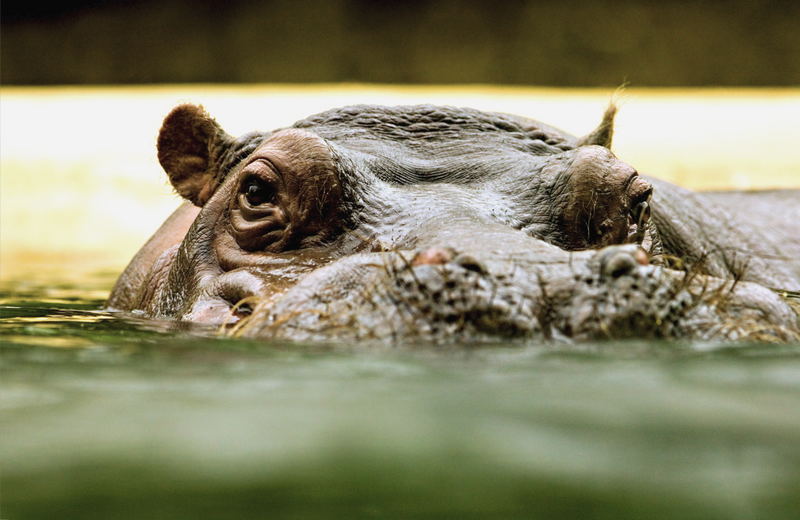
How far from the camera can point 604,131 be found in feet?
17.4

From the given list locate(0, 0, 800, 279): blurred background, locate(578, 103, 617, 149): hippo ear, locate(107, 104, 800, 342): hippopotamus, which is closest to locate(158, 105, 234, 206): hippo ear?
locate(107, 104, 800, 342): hippopotamus

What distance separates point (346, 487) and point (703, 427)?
75 centimetres

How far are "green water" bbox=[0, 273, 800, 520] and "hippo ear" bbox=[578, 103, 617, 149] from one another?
98.5 inches

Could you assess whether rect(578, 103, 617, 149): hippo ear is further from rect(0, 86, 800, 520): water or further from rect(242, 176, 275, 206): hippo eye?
rect(0, 86, 800, 520): water

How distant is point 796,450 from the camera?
199 cm

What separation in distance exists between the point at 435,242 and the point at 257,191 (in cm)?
122

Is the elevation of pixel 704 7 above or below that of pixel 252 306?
above

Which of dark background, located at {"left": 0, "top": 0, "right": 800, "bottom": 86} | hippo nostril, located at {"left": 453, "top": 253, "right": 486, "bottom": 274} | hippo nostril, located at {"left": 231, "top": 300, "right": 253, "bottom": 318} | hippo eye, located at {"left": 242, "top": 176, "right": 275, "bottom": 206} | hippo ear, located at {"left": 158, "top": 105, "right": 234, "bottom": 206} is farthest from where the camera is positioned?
dark background, located at {"left": 0, "top": 0, "right": 800, "bottom": 86}

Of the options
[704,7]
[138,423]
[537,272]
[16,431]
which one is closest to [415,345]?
[537,272]

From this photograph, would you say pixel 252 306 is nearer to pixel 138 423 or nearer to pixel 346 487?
pixel 138 423

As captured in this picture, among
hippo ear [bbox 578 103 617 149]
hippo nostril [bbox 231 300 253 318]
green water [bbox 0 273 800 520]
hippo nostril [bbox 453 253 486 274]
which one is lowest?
hippo nostril [bbox 231 300 253 318]

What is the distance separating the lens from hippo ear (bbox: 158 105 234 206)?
17.0 ft

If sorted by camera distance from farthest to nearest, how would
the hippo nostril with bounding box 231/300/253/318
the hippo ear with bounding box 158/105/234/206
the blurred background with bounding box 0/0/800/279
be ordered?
the blurred background with bounding box 0/0/800/279, the hippo ear with bounding box 158/105/234/206, the hippo nostril with bounding box 231/300/253/318

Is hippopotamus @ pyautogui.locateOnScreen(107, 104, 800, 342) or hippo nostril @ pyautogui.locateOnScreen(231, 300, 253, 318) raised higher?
hippopotamus @ pyautogui.locateOnScreen(107, 104, 800, 342)
